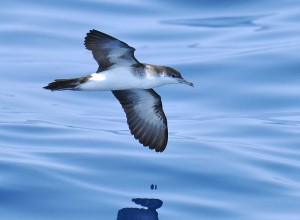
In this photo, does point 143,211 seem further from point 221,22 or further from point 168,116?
point 221,22

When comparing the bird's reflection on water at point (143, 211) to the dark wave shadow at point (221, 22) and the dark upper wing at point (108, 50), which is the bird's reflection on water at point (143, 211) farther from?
the dark wave shadow at point (221, 22)

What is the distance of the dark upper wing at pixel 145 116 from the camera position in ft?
36.5

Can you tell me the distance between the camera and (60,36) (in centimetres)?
1628

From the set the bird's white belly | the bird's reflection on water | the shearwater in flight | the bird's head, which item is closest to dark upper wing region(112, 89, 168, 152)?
the shearwater in flight

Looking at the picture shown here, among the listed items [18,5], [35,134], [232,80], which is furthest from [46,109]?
[18,5]

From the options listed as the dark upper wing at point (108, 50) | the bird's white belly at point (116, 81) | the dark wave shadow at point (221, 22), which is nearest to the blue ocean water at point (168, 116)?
the dark wave shadow at point (221, 22)

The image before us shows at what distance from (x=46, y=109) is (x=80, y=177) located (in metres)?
2.98

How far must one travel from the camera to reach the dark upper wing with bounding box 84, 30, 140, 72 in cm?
998

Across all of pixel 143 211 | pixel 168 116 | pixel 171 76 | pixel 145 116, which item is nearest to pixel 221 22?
pixel 168 116

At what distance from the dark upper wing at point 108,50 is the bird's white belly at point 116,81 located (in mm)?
73

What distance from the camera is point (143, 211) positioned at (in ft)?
33.1

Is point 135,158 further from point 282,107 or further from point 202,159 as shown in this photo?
point 282,107

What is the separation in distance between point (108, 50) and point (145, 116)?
1.26m

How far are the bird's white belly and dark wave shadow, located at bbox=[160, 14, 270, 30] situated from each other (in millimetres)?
6734
